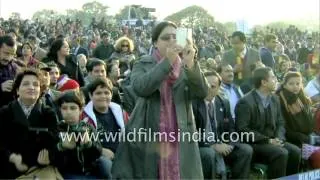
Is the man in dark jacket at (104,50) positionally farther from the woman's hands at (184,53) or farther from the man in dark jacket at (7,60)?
the woman's hands at (184,53)

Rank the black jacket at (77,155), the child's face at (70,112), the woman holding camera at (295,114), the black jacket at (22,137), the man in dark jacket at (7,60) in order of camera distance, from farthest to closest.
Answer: the woman holding camera at (295,114)
the man in dark jacket at (7,60)
the child's face at (70,112)
the black jacket at (77,155)
the black jacket at (22,137)

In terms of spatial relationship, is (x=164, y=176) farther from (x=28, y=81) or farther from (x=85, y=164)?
(x=28, y=81)

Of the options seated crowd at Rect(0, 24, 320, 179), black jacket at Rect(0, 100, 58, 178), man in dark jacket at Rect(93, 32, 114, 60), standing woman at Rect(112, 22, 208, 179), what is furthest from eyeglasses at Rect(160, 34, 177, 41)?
man in dark jacket at Rect(93, 32, 114, 60)

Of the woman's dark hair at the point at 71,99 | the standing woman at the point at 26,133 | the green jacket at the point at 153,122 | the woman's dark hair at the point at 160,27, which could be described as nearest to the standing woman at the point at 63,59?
the woman's dark hair at the point at 71,99

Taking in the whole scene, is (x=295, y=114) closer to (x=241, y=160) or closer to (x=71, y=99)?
(x=241, y=160)

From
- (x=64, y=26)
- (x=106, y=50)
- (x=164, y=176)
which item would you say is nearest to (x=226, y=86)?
(x=164, y=176)

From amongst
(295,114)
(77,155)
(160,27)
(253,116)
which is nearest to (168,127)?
(160,27)

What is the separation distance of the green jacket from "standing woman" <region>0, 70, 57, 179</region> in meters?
0.62

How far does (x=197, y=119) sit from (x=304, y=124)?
1660 millimetres

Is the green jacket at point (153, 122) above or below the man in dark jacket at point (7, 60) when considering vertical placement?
below

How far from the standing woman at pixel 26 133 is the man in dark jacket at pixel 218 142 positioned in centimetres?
161

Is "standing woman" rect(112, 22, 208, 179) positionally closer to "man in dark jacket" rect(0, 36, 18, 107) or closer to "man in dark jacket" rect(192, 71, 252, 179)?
"man in dark jacket" rect(192, 71, 252, 179)

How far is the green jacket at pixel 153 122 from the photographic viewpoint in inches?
165

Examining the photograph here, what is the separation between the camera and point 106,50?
1093 cm
